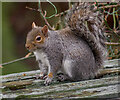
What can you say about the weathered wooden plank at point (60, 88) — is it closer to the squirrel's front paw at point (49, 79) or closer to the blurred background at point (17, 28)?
the squirrel's front paw at point (49, 79)

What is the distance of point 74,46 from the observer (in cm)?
152

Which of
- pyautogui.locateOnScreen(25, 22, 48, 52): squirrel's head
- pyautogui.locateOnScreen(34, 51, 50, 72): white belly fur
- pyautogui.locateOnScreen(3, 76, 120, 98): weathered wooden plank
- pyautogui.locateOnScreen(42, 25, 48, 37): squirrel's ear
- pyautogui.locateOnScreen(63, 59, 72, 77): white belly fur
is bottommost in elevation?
pyautogui.locateOnScreen(3, 76, 120, 98): weathered wooden plank

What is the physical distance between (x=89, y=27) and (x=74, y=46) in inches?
6.5

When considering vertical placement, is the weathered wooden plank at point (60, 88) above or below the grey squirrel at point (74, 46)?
below

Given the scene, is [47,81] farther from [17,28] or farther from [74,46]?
[17,28]

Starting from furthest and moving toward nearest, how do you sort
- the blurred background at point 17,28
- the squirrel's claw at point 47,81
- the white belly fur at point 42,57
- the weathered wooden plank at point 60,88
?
the blurred background at point 17,28, the white belly fur at point 42,57, the squirrel's claw at point 47,81, the weathered wooden plank at point 60,88

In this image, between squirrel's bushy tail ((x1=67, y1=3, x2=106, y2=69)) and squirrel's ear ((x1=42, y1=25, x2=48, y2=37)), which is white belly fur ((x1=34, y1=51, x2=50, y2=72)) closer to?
squirrel's ear ((x1=42, y1=25, x2=48, y2=37))

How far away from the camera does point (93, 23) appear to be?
5.16 ft

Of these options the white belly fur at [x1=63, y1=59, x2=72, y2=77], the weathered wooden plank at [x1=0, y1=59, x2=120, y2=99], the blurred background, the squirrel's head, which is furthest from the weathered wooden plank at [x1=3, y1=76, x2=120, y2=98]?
the blurred background

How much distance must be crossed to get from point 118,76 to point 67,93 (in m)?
0.42

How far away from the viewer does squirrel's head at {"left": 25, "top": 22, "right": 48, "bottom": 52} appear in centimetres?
143

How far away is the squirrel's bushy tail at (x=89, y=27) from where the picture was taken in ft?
5.02

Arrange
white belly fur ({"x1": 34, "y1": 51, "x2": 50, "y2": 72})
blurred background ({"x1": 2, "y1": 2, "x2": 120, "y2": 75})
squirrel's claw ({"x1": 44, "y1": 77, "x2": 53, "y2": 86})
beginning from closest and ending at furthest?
squirrel's claw ({"x1": 44, "y1": 77, "x2": 53, "y2": 86}), white belly fur ({"x1": 34, "y1": 51, "x2": 50, "y2": 72}), blurred background ({"x1": 2, "y1": 2, "x2": 120, "y2": 75})

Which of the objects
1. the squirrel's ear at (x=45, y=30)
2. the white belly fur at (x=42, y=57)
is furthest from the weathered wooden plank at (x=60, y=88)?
the squirrel's ear at (x=45, y=30)
